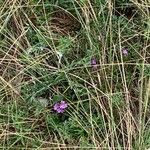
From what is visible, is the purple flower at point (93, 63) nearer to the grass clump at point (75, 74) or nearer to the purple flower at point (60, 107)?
the grass clump at point (75, 74)

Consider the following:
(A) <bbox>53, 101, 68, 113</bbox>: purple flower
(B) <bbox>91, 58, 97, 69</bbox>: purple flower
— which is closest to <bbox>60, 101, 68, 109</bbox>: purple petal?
(A) <bbox>53, 101, 68, 113</bbox>: purple flower

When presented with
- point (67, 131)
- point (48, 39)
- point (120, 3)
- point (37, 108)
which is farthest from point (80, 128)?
point (120, 3)

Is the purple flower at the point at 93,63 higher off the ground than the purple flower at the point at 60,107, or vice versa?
the purple flower at the point at 93,63

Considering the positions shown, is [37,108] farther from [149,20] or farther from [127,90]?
[149,20]

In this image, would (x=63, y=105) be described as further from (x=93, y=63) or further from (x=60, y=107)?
(x=93, y=63)

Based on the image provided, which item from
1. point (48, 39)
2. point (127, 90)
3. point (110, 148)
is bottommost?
point (110, 148)

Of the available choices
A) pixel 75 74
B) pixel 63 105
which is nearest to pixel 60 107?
pixel 63 105

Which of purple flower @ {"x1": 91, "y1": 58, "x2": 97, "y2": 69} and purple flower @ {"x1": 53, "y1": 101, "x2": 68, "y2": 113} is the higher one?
purple flower @ {"x1": 91, "y1": 58, "x2": 97, "y2": 69}

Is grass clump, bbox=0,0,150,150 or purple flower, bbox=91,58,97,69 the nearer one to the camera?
grass clump, bbox=0,0,150,150

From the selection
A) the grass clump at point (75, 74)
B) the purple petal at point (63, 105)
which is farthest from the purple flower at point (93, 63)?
the purple petal at point (63, 105)

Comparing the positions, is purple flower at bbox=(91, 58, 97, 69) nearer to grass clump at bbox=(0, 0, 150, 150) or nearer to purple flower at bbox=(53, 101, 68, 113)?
grass clump at bbox=(0, 0, 150, 150)

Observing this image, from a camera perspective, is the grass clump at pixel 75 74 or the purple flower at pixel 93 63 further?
the purple flower at pixel 93 63
